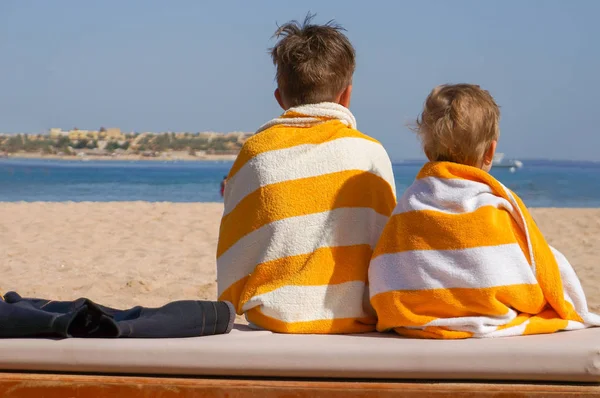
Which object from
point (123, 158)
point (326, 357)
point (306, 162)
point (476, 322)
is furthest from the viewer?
point (123, 158)

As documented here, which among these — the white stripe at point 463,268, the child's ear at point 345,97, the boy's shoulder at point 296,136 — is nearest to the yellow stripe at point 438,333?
the white stripe at point 463,268

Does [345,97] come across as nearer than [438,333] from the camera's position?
No

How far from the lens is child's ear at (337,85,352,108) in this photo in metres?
2.86

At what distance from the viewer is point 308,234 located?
8.78 feet

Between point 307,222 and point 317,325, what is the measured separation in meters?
0.36

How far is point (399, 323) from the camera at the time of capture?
2.52 m

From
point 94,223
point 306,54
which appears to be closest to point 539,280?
point 306,54

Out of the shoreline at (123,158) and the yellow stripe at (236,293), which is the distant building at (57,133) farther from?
the yellow stripe at (236,293)

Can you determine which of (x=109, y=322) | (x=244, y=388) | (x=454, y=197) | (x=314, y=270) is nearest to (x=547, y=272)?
(x=454, y=197)

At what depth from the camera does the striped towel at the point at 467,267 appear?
2.42 metres

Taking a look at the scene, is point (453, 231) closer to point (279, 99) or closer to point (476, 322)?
point (476, 322)

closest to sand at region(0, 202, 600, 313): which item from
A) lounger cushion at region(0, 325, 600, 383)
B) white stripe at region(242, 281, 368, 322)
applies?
white stripe at region(242, 281, 368, 322)

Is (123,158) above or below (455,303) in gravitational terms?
Answer: below

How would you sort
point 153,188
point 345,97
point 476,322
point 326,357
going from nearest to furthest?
1. point 326,357
2. point 476,322
3. point 345,97
4. point 153,188
